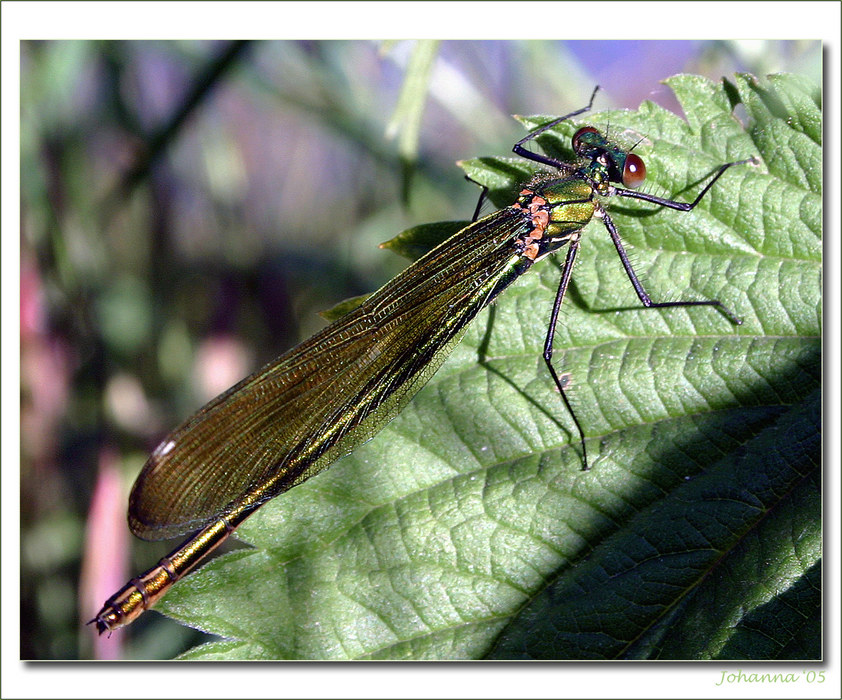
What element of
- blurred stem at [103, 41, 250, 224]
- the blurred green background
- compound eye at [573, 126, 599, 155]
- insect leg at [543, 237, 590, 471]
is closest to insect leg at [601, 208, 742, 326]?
insect leg at [543, 237, 590, 471]

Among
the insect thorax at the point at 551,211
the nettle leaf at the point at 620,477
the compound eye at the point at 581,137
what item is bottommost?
the nettle leaf at the point at 620,477

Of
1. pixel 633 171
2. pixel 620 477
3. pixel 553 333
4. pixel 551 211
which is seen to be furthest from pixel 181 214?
pixel 620 477

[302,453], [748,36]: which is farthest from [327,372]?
[748,36]

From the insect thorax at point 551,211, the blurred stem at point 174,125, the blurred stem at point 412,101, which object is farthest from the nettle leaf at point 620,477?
the blurred stem at point 174,125

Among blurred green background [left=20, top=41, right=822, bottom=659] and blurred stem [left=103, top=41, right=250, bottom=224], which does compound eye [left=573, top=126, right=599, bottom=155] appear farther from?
blurred stem [left=103, top=41, right=250, bottom=224]

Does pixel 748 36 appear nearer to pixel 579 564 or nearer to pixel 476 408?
pixel 476 408

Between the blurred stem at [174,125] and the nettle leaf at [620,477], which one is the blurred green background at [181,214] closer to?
the blurred stem at [174,125]

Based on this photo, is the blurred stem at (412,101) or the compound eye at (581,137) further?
the blurred stem at (412,101)
